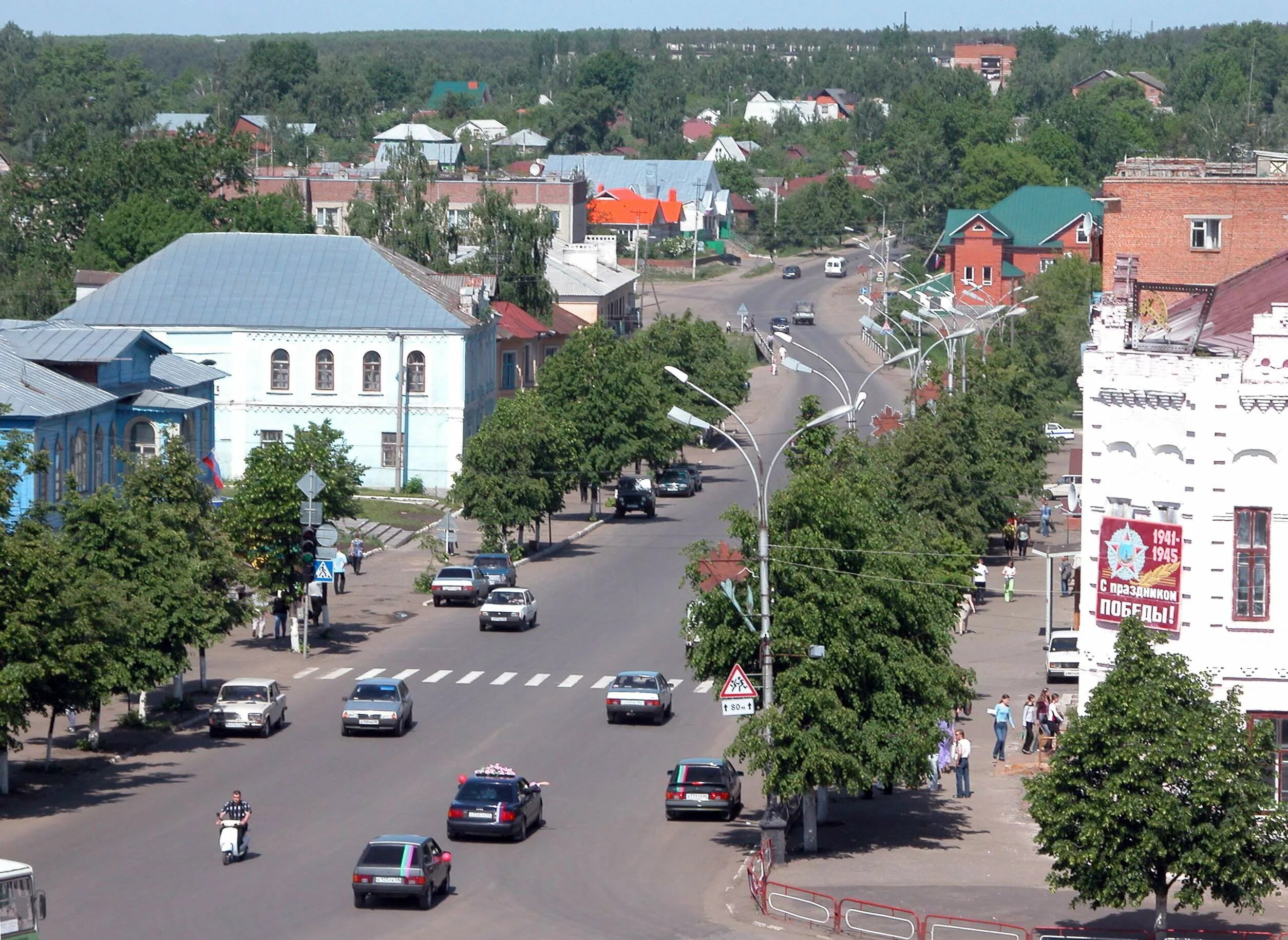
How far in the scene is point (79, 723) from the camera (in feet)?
140

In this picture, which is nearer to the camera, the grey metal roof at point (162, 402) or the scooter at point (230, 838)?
the scooter at point (230, 838)

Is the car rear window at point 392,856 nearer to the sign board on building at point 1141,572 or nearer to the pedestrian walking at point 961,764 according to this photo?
the sign board on building at point 1141,572

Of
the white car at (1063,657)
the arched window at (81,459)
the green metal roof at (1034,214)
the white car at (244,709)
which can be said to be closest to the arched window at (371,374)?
the arched window at (81,459)

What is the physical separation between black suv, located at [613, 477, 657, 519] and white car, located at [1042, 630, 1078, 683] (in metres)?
30.2

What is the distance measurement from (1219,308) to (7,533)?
79.8 ft

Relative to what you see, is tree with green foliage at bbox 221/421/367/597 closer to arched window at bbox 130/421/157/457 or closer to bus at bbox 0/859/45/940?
arched window at bbox 130/421/157/457

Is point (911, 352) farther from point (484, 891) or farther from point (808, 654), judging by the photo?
point (484, 891)

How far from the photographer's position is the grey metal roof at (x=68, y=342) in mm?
60312

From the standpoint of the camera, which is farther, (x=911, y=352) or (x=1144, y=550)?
(x=911, y=352)

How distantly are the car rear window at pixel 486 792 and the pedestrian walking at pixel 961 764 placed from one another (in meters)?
9.07

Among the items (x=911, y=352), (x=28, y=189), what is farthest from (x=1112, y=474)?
(x=28, y=189)

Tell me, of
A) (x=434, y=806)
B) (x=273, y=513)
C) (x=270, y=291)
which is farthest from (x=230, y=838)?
(x=270, y=291)

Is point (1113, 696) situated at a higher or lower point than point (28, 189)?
lower

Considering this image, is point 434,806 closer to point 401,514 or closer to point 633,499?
point 401,514
